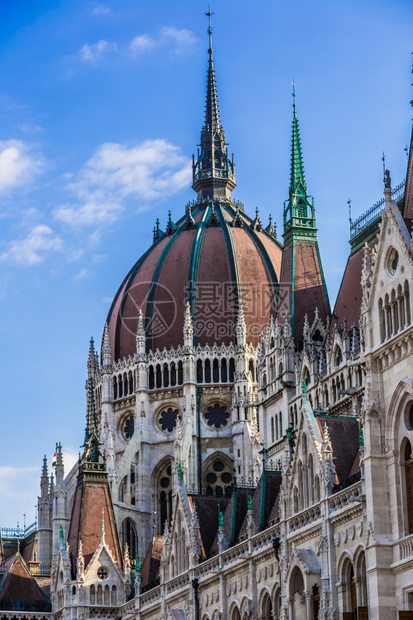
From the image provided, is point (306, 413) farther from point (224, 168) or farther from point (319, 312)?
point (224, 168)

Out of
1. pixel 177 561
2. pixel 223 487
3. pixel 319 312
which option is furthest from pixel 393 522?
pixel 223 487

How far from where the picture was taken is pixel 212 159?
115 meters

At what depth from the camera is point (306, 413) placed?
5650 cm

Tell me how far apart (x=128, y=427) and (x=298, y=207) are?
27.0 metres

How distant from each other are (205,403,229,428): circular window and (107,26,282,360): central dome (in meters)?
5.12

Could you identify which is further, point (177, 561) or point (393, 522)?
point (177, 561)

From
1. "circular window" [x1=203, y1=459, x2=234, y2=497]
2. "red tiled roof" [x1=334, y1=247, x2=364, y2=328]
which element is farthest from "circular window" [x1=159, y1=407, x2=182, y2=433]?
"red tiled roof" [x1=334, y1=247, x2=364, y2=328]

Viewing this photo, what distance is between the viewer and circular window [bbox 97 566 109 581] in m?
81.2

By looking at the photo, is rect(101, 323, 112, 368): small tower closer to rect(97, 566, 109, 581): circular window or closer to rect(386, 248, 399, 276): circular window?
rect(97, 566, 109, 581): circular window

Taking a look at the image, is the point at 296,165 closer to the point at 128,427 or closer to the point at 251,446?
the point at 251,446

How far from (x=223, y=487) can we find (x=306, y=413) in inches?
1770

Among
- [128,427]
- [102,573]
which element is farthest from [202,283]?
[102,573]

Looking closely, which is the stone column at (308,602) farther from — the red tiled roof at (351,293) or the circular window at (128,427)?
the circular window at (128,427)

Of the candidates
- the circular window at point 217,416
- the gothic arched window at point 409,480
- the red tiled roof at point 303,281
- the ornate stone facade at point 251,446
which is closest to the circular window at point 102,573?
the ornate stone facade at point 251,446
